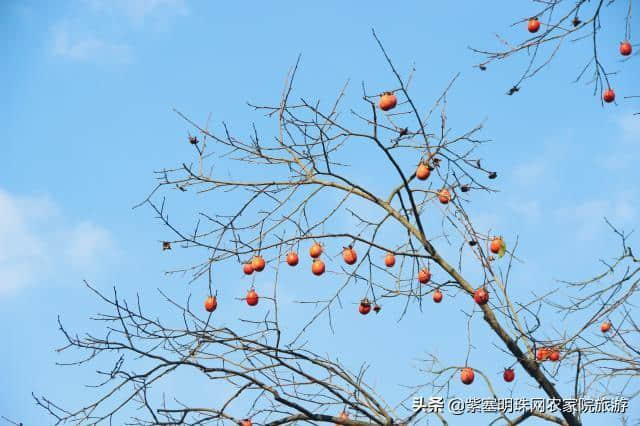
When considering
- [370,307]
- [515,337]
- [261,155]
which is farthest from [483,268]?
[261,155]

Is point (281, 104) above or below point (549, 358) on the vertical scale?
above

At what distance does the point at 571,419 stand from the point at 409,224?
1433 mm

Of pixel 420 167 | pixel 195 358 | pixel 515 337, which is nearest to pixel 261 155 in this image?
pixel 420 167

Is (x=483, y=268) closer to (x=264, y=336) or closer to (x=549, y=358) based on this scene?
(x=549, y=358)

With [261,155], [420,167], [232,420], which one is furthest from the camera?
[261,155]

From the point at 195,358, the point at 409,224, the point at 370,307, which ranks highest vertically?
the point at 409,224

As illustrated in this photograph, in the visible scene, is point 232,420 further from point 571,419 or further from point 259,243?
point 571,419

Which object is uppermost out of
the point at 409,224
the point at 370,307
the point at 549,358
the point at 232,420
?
the point at 409,224

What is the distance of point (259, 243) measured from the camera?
13.8 feet

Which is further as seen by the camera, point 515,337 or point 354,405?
point 515,337

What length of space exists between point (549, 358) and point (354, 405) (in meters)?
1.22

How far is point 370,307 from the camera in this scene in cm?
440

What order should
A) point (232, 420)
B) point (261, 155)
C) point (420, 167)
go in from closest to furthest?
point (232, 420)
point (420, 167)
point (261, 155)

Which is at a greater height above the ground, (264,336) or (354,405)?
(264,336)
